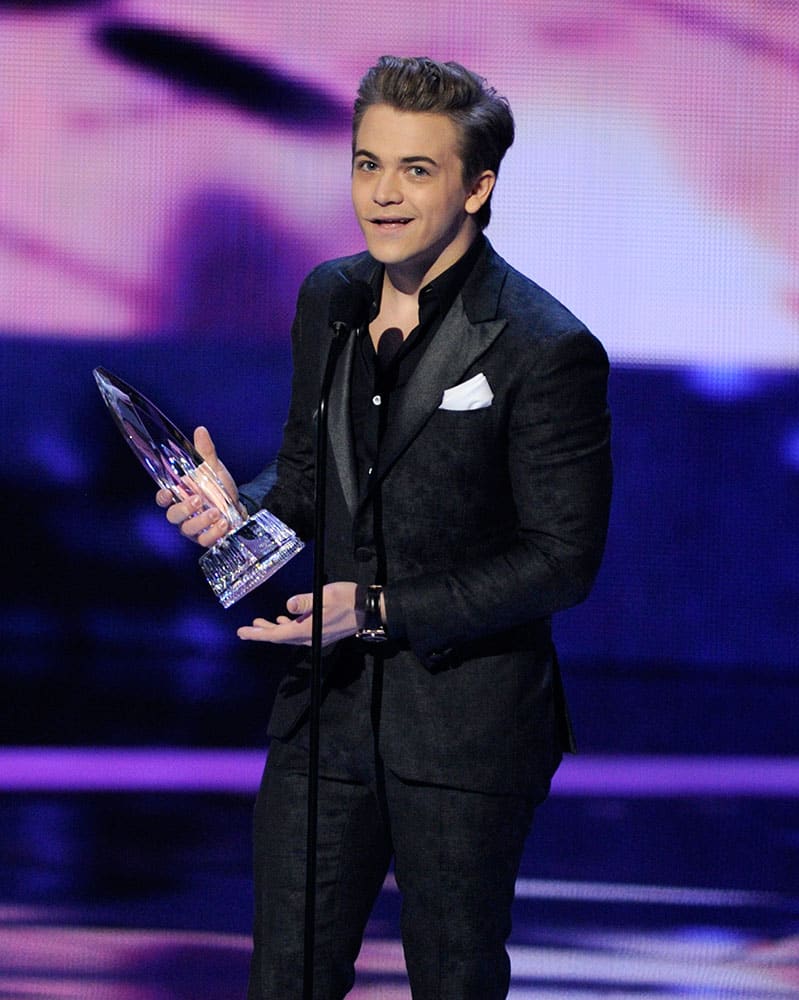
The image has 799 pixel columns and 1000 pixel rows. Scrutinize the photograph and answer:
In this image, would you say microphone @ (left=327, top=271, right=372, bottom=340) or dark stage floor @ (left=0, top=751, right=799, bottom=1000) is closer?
microphone @ (left=327, top=271, right=372, bottom=340)

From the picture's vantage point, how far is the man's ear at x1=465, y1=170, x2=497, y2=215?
195cm

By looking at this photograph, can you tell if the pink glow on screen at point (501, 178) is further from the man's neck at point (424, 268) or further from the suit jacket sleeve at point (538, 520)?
the suit jacket sleeve at point (538, 520)

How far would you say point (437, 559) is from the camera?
193cm

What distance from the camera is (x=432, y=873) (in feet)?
6.27

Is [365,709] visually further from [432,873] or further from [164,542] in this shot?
[164,542]

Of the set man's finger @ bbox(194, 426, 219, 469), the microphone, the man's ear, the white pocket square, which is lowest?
man's finger @ bbox(194, 426, 219, 469)

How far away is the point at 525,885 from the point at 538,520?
1926 mm

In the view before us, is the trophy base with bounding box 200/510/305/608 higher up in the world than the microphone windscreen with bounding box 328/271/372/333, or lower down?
lower down

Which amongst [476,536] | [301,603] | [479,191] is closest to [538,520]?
[476,536]

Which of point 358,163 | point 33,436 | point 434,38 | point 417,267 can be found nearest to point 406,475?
point 417,267

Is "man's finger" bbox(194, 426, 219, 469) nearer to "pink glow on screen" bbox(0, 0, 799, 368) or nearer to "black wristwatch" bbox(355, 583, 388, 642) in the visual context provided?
"black wristwatch" bbox(355, 583, 388, 642)

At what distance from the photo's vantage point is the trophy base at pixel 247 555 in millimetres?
1888

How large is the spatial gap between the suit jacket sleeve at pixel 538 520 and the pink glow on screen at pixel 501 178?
276cm

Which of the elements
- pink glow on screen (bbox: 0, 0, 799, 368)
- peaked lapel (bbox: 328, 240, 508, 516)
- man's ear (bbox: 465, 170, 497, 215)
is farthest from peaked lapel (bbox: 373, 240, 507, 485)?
pink glow on screen (bbox: 0, 0, 799, 368)
